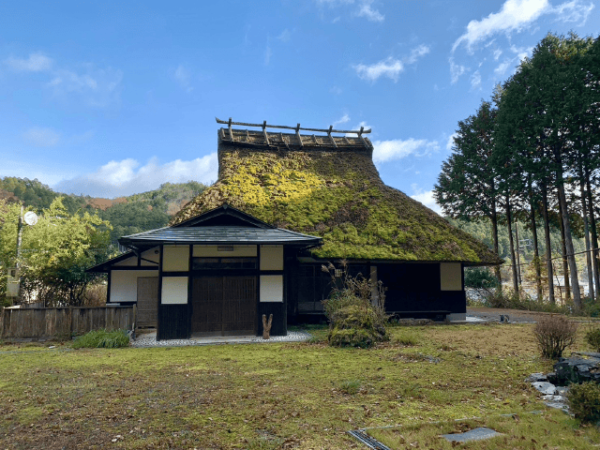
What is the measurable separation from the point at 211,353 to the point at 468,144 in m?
21.9

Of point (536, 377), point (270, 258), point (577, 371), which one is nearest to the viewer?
point (577, 371)

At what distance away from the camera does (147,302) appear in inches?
562

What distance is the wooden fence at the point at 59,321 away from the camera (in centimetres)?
1038

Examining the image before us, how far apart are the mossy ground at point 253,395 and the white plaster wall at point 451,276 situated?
6052 mm

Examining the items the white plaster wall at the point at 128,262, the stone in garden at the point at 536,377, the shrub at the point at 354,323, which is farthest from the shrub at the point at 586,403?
the white plaster wall at the point at 128,262

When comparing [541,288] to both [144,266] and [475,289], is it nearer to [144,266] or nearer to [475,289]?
[475,289]

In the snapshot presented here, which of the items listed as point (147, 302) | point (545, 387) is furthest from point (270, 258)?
point (545, 387)

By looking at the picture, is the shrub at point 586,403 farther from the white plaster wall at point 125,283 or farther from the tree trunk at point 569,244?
the tree trunk at point 569,244

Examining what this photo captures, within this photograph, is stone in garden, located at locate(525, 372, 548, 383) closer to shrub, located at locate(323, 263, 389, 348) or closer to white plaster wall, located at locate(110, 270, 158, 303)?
shrub, located at locate(323, 263, 389, 348)

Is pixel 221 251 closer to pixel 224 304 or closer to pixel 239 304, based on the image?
pixel 224 304

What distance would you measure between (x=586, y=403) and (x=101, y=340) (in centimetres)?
A: 1002

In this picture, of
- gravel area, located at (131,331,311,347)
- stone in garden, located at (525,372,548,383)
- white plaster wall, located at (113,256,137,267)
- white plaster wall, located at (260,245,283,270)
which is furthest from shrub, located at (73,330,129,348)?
stone in garden, located at (525,372,548,383)

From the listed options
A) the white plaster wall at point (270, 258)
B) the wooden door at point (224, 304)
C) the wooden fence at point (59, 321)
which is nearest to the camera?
the wooden fence at point (59, 321)

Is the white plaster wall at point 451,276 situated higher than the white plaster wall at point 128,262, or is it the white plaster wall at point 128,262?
the white plaster wall at point 128,262
